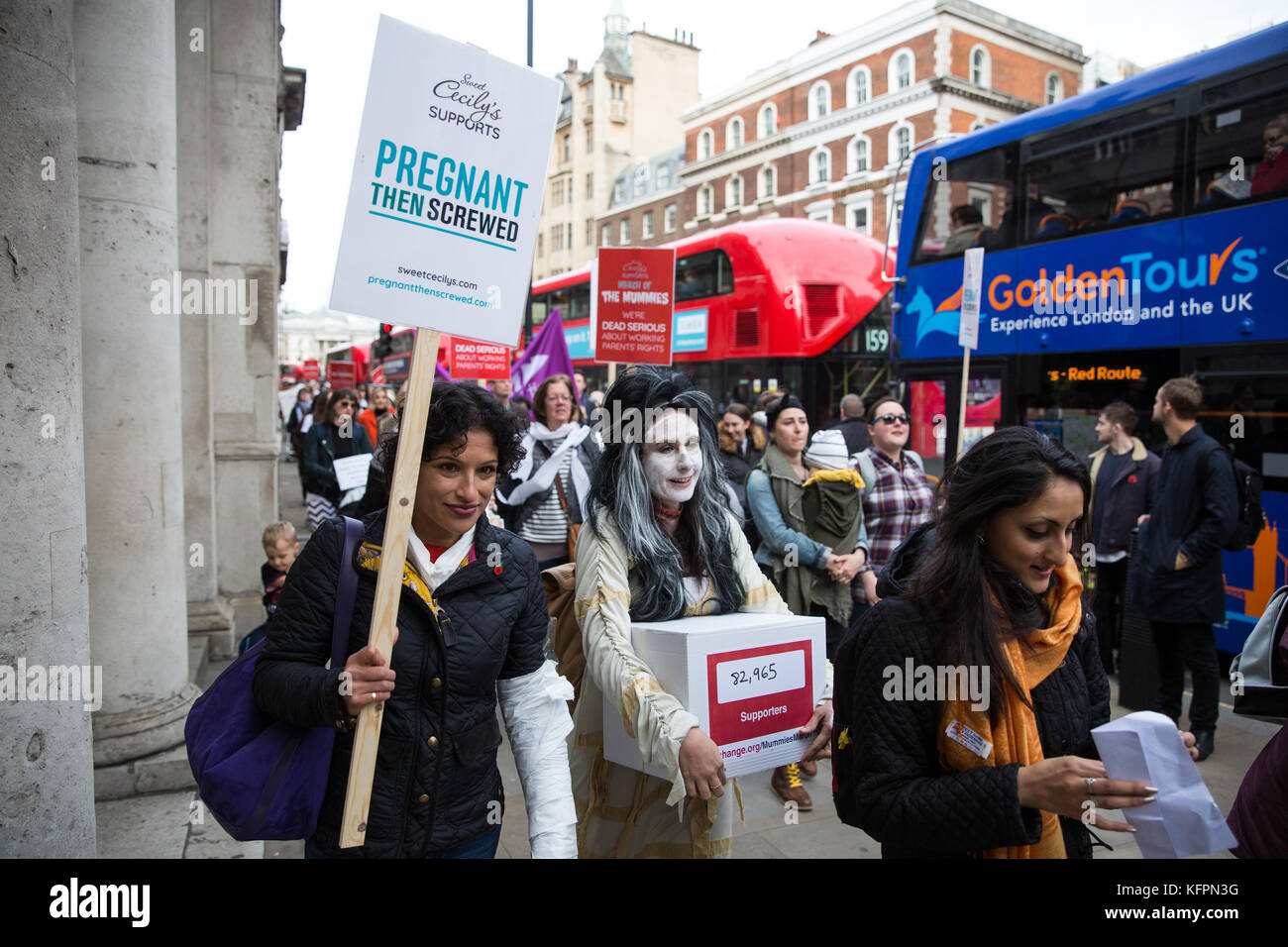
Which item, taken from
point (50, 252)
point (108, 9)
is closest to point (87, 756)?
point (50, 252)

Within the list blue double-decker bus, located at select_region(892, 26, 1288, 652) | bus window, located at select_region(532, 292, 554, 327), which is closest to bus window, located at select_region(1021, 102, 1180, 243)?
blue double-decker bus, located at select_region(892, 26, 1288, 652)

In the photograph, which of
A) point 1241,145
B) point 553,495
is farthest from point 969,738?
point 1241,145

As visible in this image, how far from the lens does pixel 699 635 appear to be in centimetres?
233

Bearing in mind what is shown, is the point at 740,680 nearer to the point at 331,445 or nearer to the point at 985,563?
the point at 985,563

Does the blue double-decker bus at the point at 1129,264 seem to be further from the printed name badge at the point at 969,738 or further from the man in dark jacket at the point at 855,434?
the printed name badge at the point at 969,738

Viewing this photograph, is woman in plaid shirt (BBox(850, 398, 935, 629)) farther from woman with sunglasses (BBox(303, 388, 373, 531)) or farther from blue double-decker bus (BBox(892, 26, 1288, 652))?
woman with sunglasses (BBox(303, 388, 373, 531))

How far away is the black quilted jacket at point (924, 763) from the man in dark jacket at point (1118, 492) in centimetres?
486

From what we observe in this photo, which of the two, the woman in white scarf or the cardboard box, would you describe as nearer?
the cardboard box

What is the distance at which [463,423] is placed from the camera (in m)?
2.12

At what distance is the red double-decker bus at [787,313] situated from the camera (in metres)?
15.1

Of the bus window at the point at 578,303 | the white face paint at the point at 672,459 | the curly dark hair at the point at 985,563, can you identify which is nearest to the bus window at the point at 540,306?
the bus window at the point at 578,303

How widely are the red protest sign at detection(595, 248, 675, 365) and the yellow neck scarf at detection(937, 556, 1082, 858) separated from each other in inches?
188

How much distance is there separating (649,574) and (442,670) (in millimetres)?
844

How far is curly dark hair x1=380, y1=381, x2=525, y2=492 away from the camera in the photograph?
2117mm
